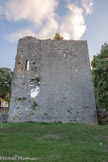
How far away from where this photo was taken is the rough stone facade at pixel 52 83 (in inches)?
485

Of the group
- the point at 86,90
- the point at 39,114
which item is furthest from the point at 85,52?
the point at 39,114

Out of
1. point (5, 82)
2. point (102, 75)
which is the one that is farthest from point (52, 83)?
point (5, 82)

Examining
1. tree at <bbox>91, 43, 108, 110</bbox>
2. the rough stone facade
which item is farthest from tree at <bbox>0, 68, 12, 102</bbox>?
tree at <bbox>91, 43, 108, 110</bbox>

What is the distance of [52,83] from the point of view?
13.4 meters

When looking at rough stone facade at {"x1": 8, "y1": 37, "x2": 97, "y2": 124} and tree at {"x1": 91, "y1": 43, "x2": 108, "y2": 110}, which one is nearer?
tree at {"x1": 91, "y1": 43, "x2": 108, "y2": 110}

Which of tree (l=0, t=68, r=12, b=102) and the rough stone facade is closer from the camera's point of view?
the rough stone facade

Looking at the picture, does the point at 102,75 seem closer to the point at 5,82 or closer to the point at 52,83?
the point at 52,83

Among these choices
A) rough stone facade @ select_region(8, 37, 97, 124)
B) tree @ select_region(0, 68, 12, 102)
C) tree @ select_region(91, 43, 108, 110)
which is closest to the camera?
tree @ select_region(91, 43, 108, 110)

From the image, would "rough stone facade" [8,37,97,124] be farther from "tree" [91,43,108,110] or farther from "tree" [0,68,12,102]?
"tree" [0,68,12,102]

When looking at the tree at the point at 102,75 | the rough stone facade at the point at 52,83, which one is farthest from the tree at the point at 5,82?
the tree at the point at 102,75

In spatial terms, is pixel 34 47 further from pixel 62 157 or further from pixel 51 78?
pixel 62 157

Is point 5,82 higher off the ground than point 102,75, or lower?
→ higher

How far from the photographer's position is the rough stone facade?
1231 cm

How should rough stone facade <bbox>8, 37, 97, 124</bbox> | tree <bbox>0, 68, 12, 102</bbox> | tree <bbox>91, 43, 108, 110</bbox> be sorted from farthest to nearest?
tree <bbox>0, 68, 12, 102</bbox>
rough stone facade <bbox>8, 37, 97, 124</bbox>
tree <bbox>91, 43, 108, 110</bbox>
